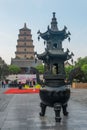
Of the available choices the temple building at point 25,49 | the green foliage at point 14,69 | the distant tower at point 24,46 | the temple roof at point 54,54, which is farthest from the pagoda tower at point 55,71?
the green foliage at point 14,69

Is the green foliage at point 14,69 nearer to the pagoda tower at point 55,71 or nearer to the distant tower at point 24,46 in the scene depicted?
the distant tower at point 24,46

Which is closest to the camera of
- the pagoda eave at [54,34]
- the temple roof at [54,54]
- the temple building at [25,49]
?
the temple roof at [54,54]

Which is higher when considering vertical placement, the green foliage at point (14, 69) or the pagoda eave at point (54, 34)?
the green foliage at point (14, 69)

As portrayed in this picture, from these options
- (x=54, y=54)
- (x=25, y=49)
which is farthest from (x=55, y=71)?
(x=25, y=49)

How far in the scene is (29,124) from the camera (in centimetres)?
1369

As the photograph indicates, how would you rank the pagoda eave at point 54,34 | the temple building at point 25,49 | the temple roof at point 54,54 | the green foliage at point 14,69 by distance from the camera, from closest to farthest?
the temple roof at point 54,54 < the pagoda eave at point 54,34 < the temple building at point 25,49 < the green foliage at point 14,69

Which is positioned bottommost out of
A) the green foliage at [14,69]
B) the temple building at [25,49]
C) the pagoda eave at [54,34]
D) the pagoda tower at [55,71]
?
the pagoda tower at [55,71]

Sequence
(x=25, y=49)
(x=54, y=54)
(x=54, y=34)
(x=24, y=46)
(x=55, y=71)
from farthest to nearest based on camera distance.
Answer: (x=24, y=46), (x=25, y=49), (x=54, y=34), (x=55, y=71), (x=54, y=54)

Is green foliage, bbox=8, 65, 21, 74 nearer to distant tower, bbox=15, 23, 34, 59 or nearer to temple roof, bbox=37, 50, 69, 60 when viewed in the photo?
distant tower, bbox=15, 23, 34, 59

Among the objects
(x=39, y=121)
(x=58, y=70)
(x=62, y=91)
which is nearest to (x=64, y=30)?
(x=58, y=70)

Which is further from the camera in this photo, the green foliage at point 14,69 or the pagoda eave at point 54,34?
the green foliage at point 14,69

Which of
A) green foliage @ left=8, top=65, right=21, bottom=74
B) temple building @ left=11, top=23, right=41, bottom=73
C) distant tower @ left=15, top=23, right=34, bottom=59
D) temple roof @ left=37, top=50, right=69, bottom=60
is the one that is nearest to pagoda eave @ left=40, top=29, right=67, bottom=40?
temple roof @ left=37, top=50, right=69, bottom=60

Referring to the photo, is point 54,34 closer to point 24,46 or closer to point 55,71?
point 55,71

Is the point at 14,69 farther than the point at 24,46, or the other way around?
the point at 14,69
